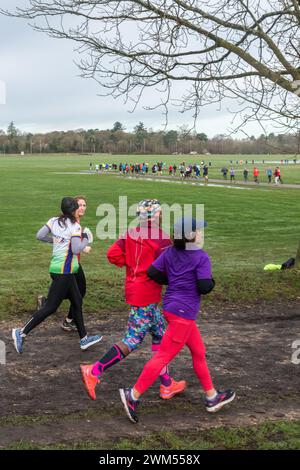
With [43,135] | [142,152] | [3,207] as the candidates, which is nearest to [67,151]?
A: [43,135]

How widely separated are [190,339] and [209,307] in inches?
143

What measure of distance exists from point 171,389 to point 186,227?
168 centimetres

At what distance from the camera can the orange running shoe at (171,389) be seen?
5344 millimetres

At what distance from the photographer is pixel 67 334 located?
7.32 m

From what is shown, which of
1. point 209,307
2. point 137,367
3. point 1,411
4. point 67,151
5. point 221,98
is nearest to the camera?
point 1,411

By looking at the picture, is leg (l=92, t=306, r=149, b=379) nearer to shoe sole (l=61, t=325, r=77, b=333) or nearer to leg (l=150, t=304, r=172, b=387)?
leg (l=150, t=304, r=172, b=387)

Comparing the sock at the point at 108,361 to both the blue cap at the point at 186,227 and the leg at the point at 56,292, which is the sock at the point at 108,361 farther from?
the leg at the point at 56,292

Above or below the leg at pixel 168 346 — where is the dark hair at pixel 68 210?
above

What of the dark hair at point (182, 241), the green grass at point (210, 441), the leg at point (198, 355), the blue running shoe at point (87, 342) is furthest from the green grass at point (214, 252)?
the green grass at point (210, 441)

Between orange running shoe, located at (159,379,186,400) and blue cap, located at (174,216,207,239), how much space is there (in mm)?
1560

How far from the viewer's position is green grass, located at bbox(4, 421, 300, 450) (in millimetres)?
4266

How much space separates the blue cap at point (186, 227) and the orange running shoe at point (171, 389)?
1560 millimetres

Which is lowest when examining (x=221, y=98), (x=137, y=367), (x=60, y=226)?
(x=137, y=367)
